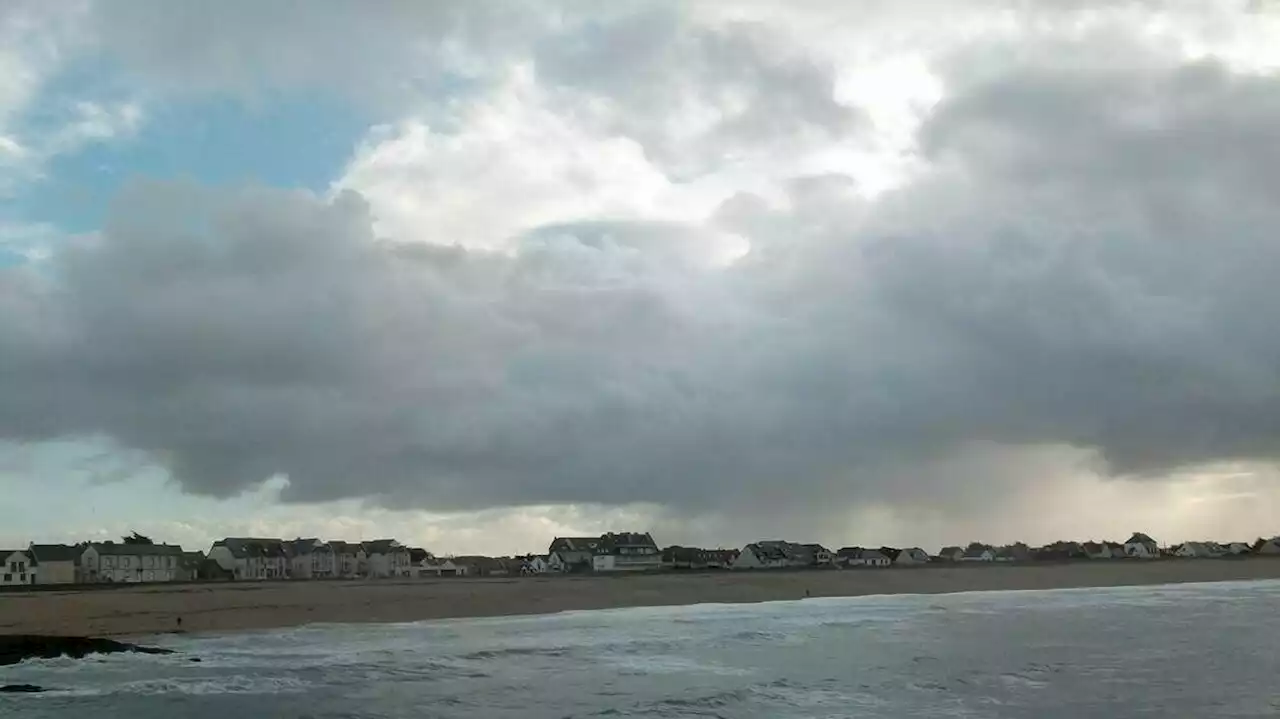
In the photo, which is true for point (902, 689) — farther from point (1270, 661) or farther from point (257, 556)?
point (257, 556)

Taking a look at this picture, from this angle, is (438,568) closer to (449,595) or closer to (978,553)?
(449,595)

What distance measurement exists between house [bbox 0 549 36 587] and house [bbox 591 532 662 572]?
64304mm

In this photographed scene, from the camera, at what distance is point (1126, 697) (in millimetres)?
29219

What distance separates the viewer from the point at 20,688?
30500 millimetres

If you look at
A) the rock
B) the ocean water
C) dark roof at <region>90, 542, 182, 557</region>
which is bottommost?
the ocean water

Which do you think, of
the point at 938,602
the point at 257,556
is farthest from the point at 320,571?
the point at 938,602

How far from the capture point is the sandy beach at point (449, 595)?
55969 mm

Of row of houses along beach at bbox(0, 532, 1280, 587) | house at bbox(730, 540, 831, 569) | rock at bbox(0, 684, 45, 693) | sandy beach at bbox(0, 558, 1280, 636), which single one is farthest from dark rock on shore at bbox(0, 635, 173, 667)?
house at bbox(730, 540, 831, 569)

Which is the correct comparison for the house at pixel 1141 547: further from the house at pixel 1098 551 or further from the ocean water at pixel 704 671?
the ocean water at pixel 704 671

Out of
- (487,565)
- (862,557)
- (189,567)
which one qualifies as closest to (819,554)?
(862,557)

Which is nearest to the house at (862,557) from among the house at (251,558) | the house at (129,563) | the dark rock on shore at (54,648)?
the house at (251,558)

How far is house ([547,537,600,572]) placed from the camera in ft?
468

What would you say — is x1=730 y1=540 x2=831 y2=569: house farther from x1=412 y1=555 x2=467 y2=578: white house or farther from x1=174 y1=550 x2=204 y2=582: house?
x1=174 y1=550 x2=204 y2=582: house

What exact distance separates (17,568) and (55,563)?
3194mm
